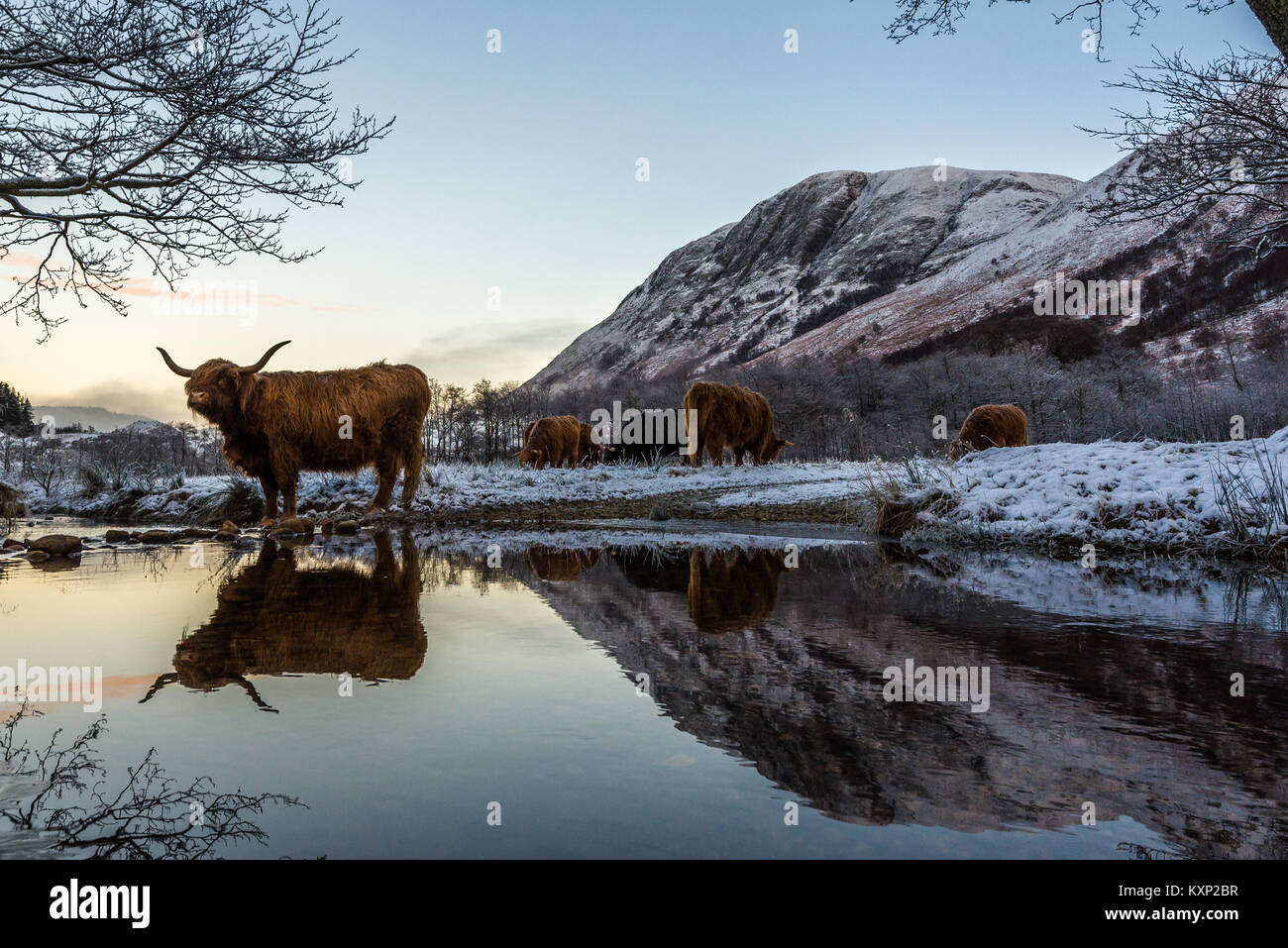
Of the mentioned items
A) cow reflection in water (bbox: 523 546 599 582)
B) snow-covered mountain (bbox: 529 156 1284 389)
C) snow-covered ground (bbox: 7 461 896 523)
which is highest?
snow-covered mountain (bbox: 529 156 1284 389)

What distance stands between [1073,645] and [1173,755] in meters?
1.57

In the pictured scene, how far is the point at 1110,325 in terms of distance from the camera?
82.4 m

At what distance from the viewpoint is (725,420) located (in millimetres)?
22156

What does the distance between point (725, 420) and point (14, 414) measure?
59547 mm

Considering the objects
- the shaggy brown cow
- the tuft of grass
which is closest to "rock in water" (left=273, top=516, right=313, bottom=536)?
the shaggy brown cow

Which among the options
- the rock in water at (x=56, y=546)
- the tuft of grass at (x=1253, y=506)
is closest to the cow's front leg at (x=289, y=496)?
the rock in water at (x=56, y=546)

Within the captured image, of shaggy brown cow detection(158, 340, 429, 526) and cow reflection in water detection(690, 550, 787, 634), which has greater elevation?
shaggy brown cow detection(158, 340, 429, 526)

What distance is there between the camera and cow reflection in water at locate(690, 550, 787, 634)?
14.9 feet

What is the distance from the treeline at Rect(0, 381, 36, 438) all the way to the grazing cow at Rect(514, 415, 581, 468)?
36.0 meters

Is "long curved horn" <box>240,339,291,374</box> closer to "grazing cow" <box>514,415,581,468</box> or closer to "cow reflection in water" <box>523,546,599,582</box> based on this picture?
"cow reflection in water" <box>523,546,599,582</box>

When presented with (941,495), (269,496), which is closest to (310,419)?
(269,496)

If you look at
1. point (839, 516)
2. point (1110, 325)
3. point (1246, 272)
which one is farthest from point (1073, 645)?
point (1246, 272)

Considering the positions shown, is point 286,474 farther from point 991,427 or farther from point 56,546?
point 991,427

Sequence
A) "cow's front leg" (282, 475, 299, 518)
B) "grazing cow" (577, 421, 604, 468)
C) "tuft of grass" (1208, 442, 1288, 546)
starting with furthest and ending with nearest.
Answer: "grazing cow" (577, 421, 604, 468) < "cow's front leg" (282, 475, 299, 518) < "tuft of grass" (1208, 442, 1288, 546)
